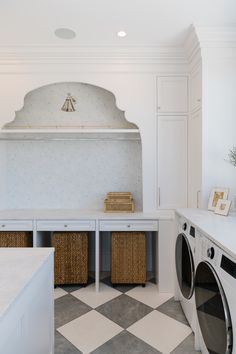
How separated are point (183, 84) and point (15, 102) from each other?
190 centimetres

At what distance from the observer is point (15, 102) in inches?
108

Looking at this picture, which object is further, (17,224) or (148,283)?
(148,283)

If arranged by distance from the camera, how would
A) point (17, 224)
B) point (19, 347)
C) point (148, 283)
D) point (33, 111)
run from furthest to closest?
point (33, 111) → point (148, 283) → point (17, 224) → point (19, 347)

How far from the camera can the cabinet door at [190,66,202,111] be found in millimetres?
2393

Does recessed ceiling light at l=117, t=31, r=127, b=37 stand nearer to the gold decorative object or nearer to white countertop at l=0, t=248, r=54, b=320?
the gold decorative object

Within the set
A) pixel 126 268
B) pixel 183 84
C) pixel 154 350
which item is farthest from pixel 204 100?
pixel 154 350

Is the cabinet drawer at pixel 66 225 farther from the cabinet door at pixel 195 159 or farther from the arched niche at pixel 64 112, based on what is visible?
the arched niche at pixel 64 112

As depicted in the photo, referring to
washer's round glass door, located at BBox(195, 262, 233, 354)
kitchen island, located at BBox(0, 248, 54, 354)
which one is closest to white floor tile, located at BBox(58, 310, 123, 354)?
kitchen island, located at BBox(0, 248, 54, 354)

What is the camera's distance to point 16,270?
1.19m

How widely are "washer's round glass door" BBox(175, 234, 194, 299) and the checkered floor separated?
0.32m

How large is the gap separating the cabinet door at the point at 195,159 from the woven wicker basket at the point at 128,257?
68 cm

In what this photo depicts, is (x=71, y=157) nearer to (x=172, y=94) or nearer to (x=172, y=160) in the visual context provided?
(x=172, y=160)

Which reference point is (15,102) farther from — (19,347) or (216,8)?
(19,347)

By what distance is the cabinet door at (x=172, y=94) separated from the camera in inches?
107
